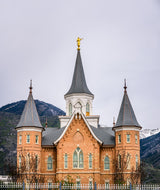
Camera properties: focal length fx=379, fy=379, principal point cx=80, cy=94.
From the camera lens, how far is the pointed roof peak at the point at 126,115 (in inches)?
1904

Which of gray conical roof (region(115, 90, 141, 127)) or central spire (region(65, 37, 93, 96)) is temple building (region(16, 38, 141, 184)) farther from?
central spire (region(65, 37, 93, 96))

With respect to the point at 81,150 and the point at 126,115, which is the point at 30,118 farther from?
the point at 126,115

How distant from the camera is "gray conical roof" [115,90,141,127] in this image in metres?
48.3

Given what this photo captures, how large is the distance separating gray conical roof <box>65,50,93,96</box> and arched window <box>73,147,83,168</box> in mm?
11439

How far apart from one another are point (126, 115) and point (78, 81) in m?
12.0

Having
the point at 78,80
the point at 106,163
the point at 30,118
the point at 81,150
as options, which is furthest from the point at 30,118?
the point at 78,80

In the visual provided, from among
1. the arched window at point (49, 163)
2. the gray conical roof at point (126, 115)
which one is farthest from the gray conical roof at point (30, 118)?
the gray conical roof at point (126, 115)

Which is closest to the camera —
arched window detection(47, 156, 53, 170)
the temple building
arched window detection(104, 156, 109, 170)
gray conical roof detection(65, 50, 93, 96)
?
the temple building

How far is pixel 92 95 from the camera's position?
5747cm

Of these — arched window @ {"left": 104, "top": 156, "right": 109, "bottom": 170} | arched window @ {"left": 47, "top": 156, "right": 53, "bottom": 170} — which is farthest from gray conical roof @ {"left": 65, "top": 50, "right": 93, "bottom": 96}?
arched window @ {"left": 104, "top": 156, "right": 109, "bottom": 170}

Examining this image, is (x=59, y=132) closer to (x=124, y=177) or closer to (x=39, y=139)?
(x=39, y=139)

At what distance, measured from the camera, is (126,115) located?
4903cm

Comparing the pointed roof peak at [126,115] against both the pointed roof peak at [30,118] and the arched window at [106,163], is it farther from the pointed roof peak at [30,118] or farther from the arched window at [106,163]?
the pointed roof peak at [30,118]

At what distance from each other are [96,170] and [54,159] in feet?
19.3
